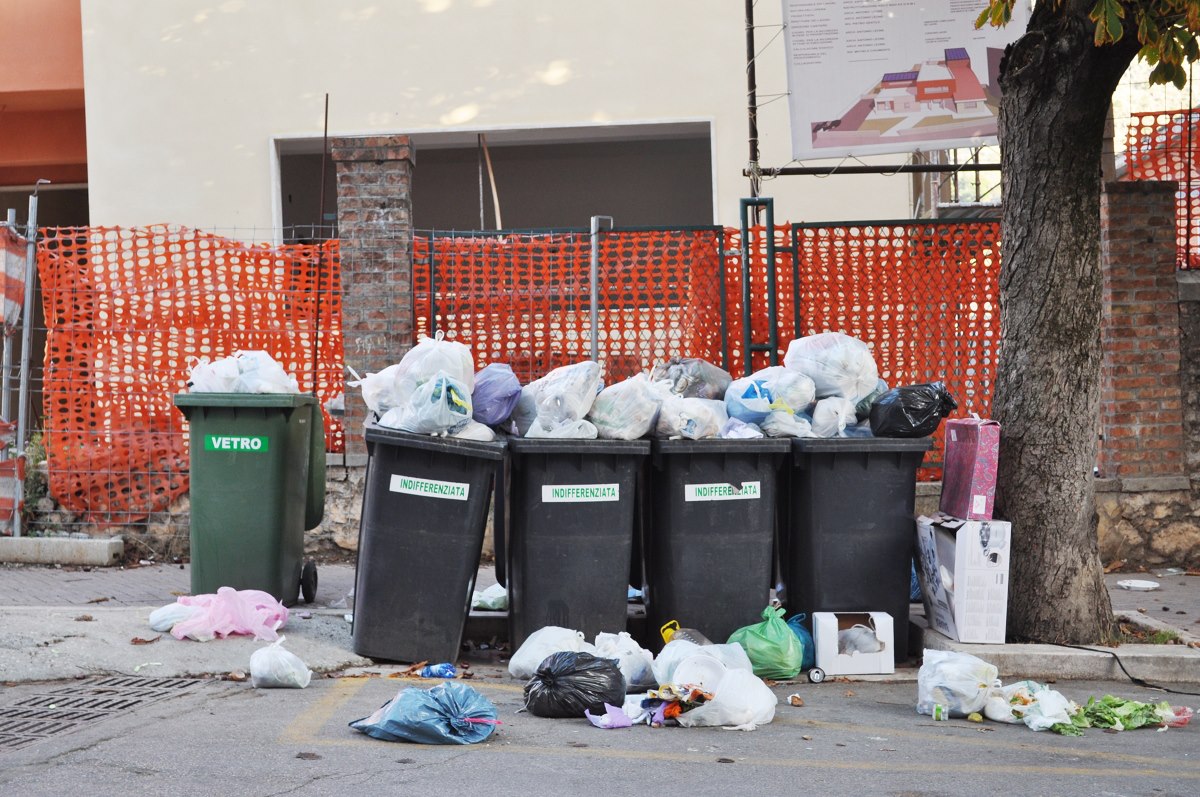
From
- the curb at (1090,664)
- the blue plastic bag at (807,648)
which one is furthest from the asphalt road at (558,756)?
the curb at (1090,664)

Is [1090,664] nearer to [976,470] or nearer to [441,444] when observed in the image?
[976,470]

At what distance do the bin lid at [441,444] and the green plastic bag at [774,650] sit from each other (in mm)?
1481

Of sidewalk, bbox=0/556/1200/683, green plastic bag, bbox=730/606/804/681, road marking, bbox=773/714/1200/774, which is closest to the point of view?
road marking, bbox=773/714/1200/774

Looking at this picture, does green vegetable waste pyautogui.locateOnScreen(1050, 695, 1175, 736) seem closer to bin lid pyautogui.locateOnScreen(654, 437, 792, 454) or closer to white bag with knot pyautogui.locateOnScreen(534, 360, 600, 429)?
bin lid pyautogui.locateOnScreen(654, 437, 792, 454)

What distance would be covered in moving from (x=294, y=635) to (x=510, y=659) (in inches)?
44.2

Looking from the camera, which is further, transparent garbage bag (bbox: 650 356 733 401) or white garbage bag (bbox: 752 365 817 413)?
transparent garbage bag (bbox: 650 356 733 401)

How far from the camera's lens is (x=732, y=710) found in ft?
16.0

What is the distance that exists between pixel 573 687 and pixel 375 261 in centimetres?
444

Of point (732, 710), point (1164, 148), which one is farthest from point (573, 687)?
point (1164, 148)

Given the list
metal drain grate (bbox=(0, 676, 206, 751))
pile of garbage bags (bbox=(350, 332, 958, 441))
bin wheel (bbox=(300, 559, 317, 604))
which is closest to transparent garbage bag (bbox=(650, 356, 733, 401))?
pile of garbage bags (bbox=(350, 332, 958, 441))

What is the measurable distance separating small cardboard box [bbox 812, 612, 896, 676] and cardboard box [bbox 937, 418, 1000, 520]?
0.68 meters

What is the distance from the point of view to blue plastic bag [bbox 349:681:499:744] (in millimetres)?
4520

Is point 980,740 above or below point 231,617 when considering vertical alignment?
below

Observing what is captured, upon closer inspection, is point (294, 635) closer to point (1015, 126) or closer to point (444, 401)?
point (444, 401)
